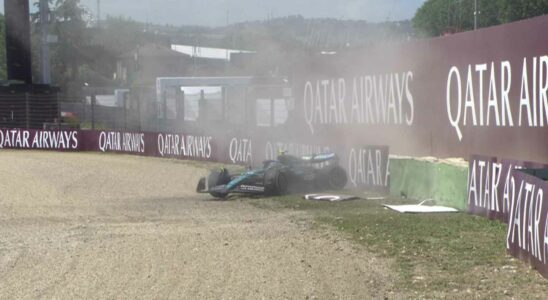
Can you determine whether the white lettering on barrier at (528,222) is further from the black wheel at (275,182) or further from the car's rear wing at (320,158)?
the car's rear wing at (320,158)

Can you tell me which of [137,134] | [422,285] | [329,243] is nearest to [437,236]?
[329,243]

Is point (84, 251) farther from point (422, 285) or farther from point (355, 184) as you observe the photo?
point (355, 184)

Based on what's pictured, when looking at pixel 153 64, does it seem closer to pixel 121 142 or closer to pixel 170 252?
pixel 121 142

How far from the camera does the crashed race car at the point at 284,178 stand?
20.6 m

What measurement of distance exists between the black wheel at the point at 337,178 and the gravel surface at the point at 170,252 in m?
2.55

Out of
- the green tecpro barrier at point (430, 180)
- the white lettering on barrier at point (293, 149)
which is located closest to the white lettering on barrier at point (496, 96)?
the green tecpro barrier at point (430, 180)

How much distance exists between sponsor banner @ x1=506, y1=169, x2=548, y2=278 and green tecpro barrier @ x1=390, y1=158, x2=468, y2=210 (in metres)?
4.57

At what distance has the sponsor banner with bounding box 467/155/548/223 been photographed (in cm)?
1428

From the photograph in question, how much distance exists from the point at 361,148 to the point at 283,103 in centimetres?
1503

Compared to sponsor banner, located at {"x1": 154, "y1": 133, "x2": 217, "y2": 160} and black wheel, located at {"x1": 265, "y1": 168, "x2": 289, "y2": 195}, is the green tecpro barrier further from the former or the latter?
sponsor banner, located at {"x1": 154, "y1": 133, "x2": 217, "y2": 160}

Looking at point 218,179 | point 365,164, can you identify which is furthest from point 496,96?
point 218,179

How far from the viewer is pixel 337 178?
21.6 metres

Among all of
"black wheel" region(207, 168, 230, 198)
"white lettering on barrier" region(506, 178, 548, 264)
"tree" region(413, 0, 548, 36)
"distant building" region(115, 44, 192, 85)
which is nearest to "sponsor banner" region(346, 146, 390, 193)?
"black wheel" region(207, 168, 230, 198)

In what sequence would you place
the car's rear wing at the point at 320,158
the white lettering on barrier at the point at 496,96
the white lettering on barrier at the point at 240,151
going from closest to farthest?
the white lettering on barrier at the point at 496,96
the car's rear wing at the point at 320,158
the white lettering on barrier at the point at 240,151
